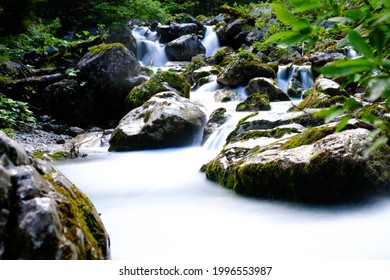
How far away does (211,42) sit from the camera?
24.3 meters

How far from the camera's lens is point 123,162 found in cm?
809

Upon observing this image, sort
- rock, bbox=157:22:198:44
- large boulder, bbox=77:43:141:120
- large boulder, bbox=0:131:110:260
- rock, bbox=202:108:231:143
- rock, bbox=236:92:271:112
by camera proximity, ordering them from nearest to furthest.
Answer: large boulder, bbox=0:131:110:260 → rock, bbox=202:108:231:143 → rock, bbox=236:92:271:112 → large boulder, bbox=77:43:141:120 → rock, bbox=157:22:198:44

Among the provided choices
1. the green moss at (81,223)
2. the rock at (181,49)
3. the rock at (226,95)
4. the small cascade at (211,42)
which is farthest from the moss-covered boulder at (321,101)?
the small cascade at (211,42)

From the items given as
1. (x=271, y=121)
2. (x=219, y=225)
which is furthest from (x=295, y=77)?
(x=219, y=225)

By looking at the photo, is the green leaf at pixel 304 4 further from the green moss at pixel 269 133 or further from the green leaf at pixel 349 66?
the green moss at pixel 269 133

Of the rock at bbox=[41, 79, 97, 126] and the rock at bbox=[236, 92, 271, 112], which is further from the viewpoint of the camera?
the rock at bbox=[41, 79, 97, 126]

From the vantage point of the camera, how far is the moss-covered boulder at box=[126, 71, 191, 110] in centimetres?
1162

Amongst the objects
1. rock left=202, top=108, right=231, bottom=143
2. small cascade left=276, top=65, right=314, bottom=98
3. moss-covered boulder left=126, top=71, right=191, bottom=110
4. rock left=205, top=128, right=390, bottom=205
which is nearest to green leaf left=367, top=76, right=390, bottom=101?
rock left=205, top=128, right=390, bottom=205

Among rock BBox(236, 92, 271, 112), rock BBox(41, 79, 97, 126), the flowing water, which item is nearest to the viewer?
the flowing water

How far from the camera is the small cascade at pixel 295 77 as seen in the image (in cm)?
1330

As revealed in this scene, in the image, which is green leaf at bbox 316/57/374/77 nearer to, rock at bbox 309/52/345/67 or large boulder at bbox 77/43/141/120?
large boulder at bbox 77/43/141/120

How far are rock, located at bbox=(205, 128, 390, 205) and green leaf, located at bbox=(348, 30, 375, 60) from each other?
12.4 feet

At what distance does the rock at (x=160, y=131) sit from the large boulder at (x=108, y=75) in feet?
11.8

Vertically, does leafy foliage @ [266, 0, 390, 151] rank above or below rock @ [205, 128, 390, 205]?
above
